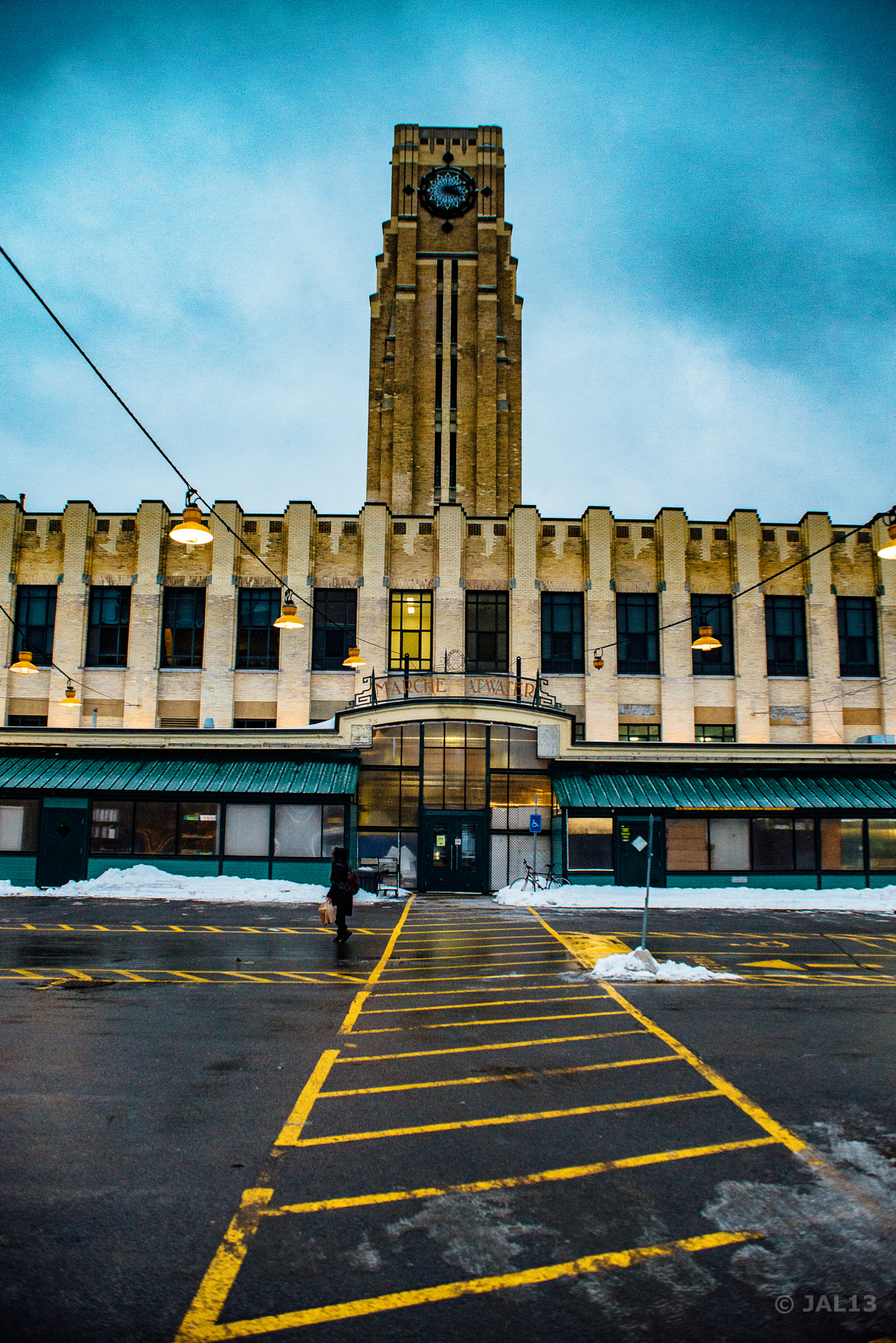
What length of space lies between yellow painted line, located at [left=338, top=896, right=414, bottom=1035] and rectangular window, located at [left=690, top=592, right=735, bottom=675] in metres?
16.1

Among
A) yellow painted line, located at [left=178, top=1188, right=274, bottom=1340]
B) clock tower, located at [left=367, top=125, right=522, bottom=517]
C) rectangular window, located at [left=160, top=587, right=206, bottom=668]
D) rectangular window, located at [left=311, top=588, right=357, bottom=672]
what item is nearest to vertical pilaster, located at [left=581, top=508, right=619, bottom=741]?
rectangular window, located at [left=311, top=588, right=357, bottom=672]

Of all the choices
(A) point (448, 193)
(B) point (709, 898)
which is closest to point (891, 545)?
(B) point (709, 898)

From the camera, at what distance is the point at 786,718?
28391mm

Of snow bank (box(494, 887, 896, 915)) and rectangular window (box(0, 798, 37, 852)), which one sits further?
rectangular window (box(0, 798, 37, 852))

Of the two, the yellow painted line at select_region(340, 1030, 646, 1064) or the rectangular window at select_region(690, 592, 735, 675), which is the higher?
the rectangular window at select_region(690, 592, 735, 675)

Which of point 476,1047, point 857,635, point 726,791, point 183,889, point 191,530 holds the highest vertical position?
point 857,635

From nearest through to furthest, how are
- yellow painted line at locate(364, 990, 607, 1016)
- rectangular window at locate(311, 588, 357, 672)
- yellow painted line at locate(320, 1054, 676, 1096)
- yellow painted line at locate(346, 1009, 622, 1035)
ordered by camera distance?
yellow painted line at locate(320, 1054, 676, 1096)
yellow painted line at locate(346, 1009, 622, 1035)
yellow painted line at locate(364, 990, 607, 1016)
rectangular window at locate(311, 588, 357, 672)

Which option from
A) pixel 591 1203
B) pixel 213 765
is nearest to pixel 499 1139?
pixel 591 1203

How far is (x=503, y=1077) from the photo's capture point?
25.0 feet

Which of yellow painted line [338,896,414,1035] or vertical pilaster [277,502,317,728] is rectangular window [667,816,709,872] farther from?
vertical pilaster [277,502,317,728]

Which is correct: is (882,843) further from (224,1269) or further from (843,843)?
(224,1269)

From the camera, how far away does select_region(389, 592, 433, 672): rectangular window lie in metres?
28.6

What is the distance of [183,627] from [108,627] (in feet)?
9.28

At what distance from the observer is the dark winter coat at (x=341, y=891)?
50.1 ft
